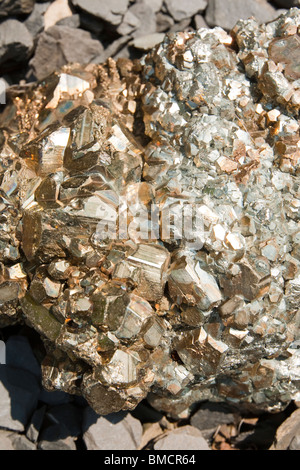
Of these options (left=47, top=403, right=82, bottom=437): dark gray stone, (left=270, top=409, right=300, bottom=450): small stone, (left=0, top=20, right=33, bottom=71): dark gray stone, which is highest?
(left=0, top=20, right=33, bottom=71): dark gray stone

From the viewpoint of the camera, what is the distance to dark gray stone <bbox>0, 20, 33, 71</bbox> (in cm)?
212

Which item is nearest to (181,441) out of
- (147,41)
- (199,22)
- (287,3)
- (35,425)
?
(35,425)

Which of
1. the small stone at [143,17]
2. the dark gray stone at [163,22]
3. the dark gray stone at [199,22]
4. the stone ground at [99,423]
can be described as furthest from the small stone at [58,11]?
the stone ground at [99,423]

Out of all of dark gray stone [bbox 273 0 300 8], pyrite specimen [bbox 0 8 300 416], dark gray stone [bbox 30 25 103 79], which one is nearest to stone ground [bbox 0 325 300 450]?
pyrite specimen [bbox 0 8 300 416]

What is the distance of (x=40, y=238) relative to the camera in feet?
5.04

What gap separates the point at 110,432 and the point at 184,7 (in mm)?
1829

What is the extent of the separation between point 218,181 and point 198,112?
0.25 m

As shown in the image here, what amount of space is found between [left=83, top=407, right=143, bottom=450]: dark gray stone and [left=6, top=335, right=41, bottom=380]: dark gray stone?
0.28m

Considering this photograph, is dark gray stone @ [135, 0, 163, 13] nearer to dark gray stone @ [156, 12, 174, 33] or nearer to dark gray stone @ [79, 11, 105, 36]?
dark gray stone @ [156, 12, 174, 33]

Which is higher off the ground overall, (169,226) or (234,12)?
(234,12)

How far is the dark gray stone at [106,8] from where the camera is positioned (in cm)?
220

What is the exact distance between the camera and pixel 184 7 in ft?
7.64

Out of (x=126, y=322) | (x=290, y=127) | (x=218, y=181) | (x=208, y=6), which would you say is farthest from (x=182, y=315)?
(x=208, y=6)

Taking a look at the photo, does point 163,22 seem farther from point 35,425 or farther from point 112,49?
point 35,425
